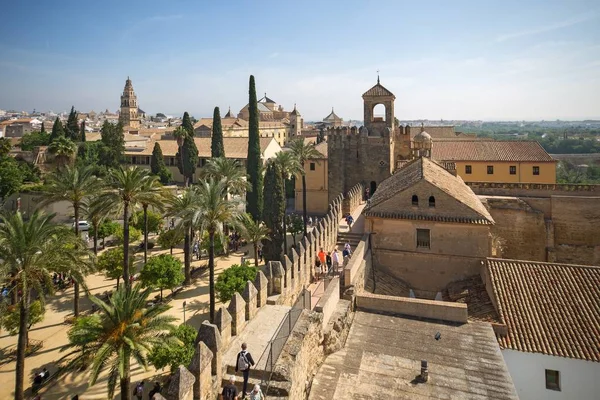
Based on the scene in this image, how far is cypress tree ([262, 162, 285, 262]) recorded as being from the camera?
2739cm

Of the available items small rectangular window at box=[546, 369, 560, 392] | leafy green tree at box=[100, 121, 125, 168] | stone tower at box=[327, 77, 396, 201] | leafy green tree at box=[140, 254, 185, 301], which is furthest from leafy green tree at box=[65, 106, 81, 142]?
small rectangular window at box=[546, 369, 560, 392]

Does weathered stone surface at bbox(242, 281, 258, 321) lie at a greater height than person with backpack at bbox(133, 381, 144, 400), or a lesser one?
greater

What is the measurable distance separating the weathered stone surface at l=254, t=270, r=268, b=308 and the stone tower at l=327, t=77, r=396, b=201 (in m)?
22.7

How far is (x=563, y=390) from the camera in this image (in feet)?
42.7

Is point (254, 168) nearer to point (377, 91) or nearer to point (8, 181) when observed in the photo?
point (377, 91)

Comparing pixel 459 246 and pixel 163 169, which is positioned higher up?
pixel 163 169

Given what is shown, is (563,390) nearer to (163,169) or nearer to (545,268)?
(545,268)

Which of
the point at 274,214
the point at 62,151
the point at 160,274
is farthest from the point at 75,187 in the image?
the point at 62,151

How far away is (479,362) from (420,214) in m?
8.76

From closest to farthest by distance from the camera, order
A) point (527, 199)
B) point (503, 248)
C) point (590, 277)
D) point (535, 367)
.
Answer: point (535, 367) → point (590, 277) → point (503, 248) → point (527, 199)

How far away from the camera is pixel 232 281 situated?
60.5 feet

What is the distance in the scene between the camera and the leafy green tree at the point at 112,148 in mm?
52375

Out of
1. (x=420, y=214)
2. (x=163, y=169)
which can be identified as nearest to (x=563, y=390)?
(x=420, y=214)

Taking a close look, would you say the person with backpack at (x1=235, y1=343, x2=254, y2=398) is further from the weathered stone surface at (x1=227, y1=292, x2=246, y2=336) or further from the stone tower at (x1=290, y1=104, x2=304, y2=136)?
the stone tower at (x1=290, y1=104, x2=304, y2=136)
